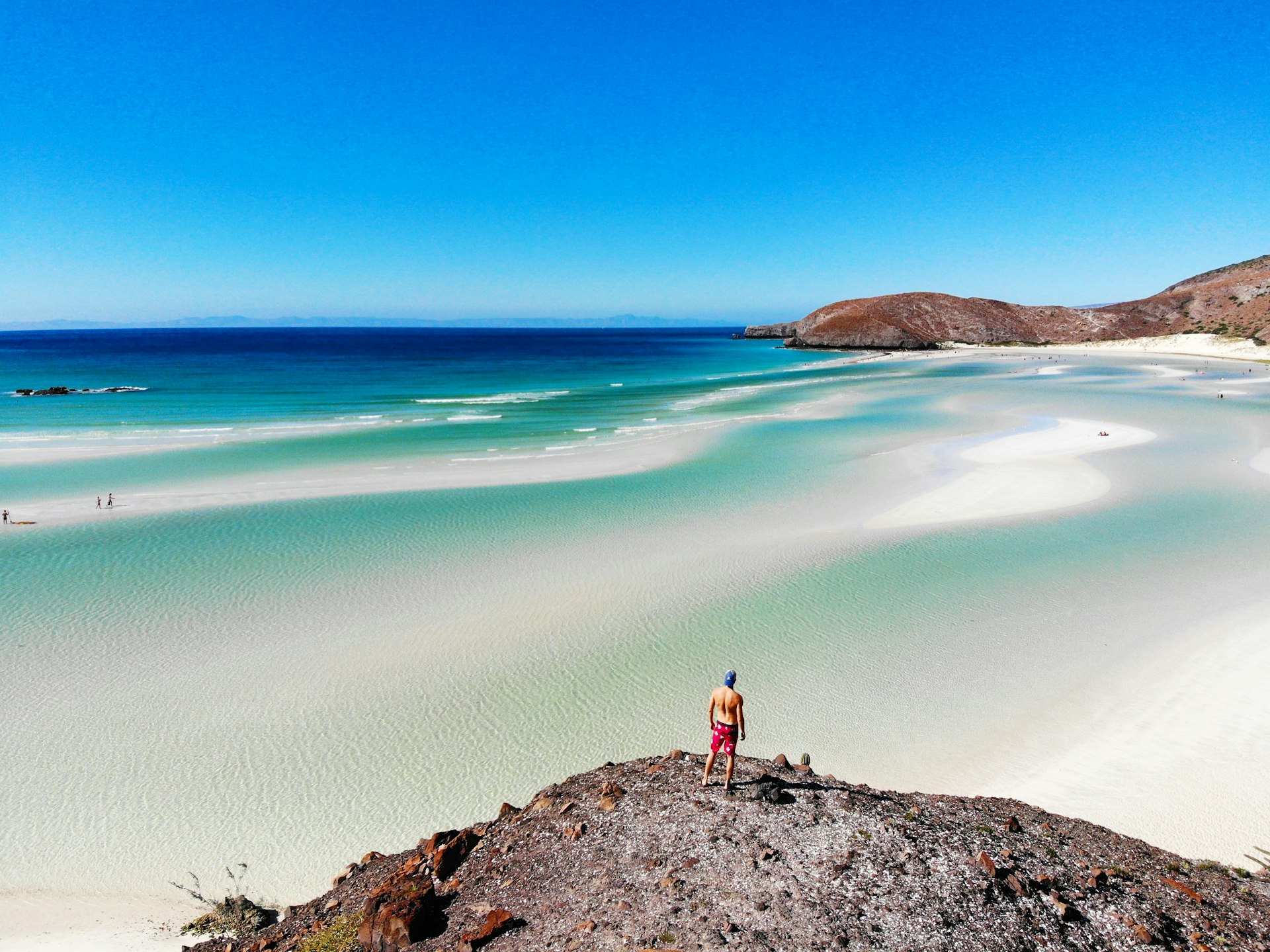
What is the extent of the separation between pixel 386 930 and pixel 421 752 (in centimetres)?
384

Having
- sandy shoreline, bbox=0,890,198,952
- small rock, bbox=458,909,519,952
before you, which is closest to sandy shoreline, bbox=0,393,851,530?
sandy shoreline, bbox=0,890,198,952

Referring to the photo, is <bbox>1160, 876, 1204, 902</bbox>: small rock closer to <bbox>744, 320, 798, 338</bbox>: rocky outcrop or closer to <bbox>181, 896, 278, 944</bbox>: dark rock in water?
<bbox>181, 896, 278, 944</bbox>: dark rock in water

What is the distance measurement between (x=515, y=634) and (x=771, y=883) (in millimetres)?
7838

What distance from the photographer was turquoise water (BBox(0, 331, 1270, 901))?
8336 millimetres

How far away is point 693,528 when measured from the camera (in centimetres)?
1831

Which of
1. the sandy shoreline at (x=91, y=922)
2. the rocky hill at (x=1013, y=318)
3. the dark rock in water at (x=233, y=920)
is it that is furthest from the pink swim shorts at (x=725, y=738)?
the rocky hill at (x=1013, y=318)

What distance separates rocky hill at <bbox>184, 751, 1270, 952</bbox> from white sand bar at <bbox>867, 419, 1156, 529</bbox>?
501 inches

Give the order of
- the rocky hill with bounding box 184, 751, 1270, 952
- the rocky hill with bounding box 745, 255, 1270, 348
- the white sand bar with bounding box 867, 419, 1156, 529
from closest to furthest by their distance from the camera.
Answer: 1. the rocky hill with bounding box 184, 751, 1270, 952
2. the white sand bar with bounding box 867, 419, 1156, 529
3. the rocky hill with bounding box 745, 255, 1270, 348

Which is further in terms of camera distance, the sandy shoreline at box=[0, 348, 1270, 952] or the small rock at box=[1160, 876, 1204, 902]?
the sandy shoreline at box=[0, 348, 1270, 952]

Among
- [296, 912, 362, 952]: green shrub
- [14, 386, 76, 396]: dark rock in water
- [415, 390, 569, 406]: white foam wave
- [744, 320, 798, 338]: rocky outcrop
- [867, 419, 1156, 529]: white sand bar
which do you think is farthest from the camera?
[744, 320, 798, 338]: rocky outcrop

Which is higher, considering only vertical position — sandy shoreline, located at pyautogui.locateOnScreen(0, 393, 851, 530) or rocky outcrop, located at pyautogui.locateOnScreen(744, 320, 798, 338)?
rocky outcrop, located at pyautogui.locateOnScreen(744, 320, 798, 338)

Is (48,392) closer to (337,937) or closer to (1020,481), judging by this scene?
(337,937)

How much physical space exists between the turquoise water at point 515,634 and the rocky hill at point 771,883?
154 centimetres

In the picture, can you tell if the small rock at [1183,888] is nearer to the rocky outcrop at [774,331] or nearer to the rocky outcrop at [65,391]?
the rocky outcrop at [65,391]
